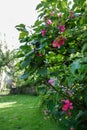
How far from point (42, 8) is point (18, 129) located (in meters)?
3.26

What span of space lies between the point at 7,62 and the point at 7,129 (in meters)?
19.2

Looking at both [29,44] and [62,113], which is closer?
[29,44]

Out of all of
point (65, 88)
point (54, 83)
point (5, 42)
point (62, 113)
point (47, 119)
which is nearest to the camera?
point (54, 83)

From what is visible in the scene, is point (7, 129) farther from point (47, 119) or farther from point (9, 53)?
point (9, 53)

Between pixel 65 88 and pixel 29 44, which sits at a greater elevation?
pixel 29 44

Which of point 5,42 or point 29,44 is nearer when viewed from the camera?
point 29,44

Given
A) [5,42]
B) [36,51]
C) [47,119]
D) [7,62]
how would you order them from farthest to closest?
1. [5,42]
2. [7,62]
3. [47,119]
4. [36,51]

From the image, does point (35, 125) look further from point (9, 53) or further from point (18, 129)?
point (9, 53)

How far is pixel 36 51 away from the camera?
86.7 inches

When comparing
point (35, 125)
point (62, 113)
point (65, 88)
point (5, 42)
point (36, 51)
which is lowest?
point (35, 125)

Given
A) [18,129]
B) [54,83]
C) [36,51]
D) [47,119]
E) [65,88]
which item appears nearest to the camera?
[36,51]

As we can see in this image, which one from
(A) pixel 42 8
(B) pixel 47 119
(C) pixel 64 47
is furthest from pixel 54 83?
(B) pixel 47 119

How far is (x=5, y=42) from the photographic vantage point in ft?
85.9

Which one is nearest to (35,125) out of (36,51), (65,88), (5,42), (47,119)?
(47,119)
